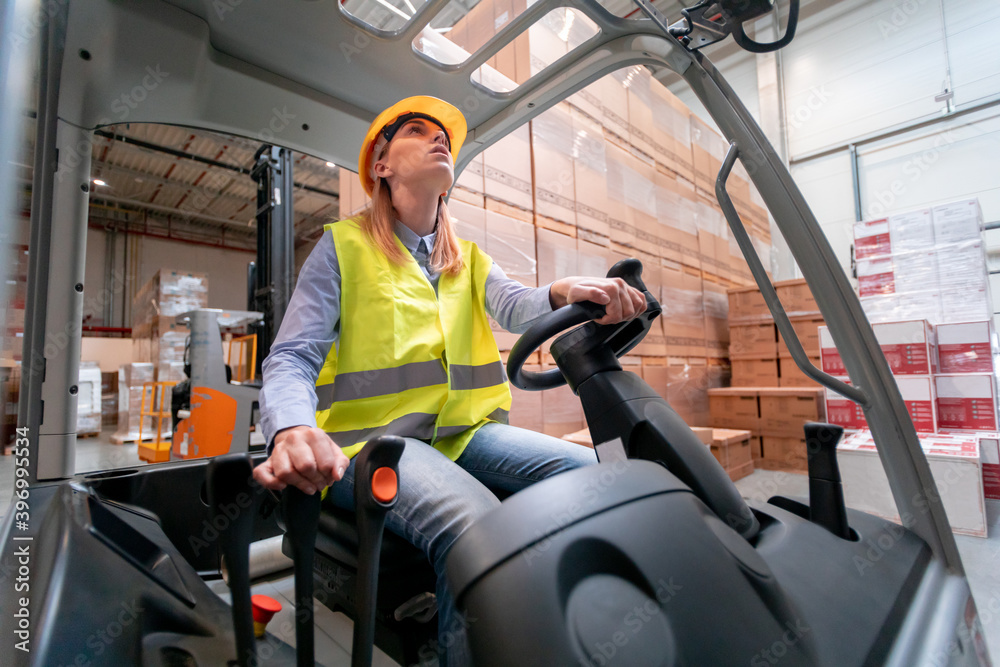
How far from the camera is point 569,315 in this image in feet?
2.99

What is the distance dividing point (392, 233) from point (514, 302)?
1.16 ft

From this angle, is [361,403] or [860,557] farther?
[361,403]

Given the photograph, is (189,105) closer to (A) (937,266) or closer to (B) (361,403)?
(B) (361,403)

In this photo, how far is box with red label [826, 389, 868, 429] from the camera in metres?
3.34

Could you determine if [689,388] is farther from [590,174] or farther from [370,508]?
[370,508]

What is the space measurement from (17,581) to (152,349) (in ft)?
24.9

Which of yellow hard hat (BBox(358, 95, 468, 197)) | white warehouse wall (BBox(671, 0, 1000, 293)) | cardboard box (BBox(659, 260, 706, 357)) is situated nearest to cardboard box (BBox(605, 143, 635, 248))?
cardboard box (BBox(659, 260, 706, 357))

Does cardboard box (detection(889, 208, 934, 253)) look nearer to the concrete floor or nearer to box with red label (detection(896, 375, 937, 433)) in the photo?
box with red label (detection(896, 375, 937, 433))

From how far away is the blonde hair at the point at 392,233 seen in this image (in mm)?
1183

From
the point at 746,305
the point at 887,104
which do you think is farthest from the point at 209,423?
the point at 887,104

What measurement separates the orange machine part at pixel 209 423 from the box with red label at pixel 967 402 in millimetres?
4886

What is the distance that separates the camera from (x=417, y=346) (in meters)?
1.09

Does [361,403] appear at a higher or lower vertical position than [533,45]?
lower

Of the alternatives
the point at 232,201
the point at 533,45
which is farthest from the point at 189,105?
the point at 232,201
